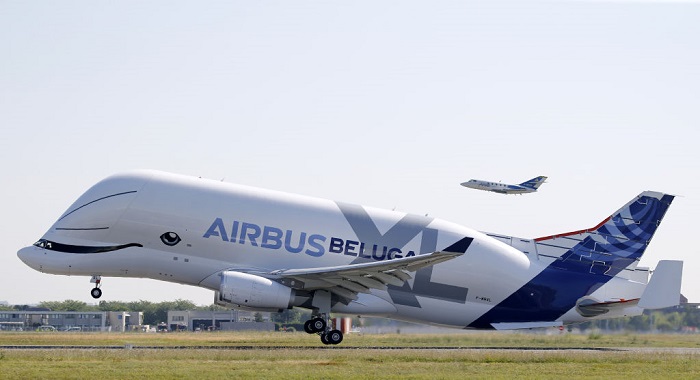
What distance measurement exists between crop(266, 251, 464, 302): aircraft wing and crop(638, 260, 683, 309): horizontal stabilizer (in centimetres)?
1016

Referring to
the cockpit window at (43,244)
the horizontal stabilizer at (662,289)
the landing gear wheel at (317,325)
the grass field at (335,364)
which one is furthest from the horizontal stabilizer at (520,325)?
the cockpit window at (43,244)

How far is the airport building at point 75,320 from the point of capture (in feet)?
239

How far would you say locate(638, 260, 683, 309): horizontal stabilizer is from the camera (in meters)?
40.0

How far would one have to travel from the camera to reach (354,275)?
36.0m

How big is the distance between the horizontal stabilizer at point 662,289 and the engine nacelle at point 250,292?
14703mm

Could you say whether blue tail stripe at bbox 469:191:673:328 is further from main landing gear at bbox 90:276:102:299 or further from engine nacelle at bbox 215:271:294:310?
main landing gear at bbox 90:276:102:299

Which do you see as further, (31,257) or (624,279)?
(624,279)

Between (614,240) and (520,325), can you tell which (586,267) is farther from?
(520,325)

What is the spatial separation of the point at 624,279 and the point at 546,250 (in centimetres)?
345

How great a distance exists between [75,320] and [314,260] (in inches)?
1703

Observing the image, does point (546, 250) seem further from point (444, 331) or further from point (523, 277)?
point (444, 331)

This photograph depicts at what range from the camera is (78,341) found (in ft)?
140

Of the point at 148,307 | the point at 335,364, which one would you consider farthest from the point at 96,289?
the point at 148,307

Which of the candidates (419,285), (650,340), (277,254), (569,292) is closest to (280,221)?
(277,254)
